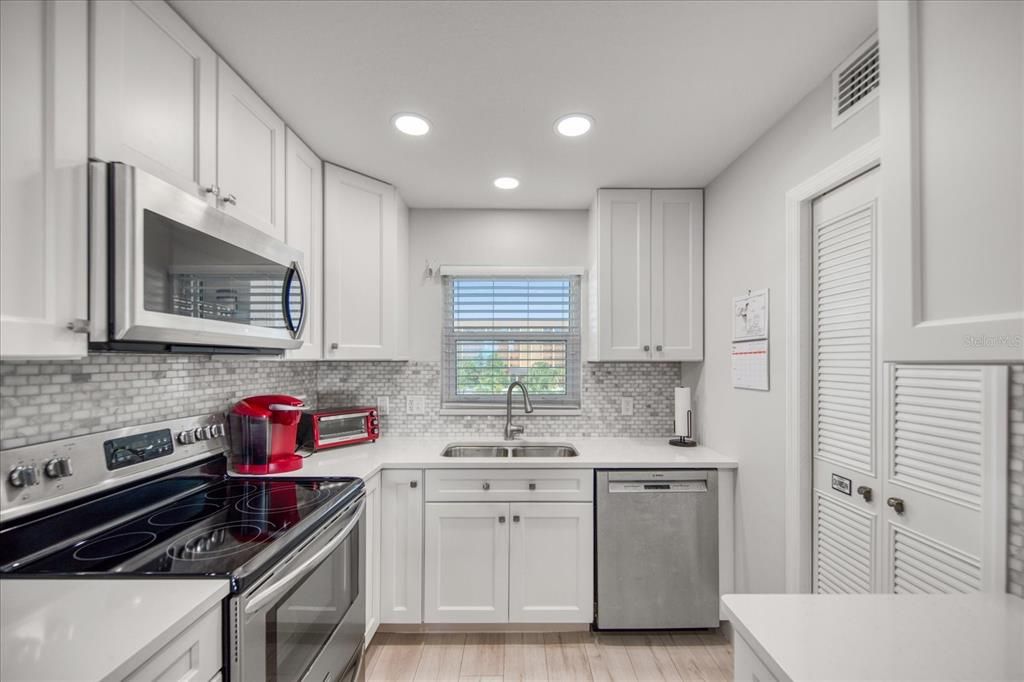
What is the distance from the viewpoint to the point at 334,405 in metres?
2.84

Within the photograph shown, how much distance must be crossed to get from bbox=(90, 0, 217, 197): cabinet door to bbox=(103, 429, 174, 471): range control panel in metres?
0.80

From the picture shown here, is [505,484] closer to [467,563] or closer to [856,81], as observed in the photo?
[467,563]

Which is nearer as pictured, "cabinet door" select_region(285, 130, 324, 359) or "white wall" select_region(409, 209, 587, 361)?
"cabinet door" select_region(285, 130, 324, 359)

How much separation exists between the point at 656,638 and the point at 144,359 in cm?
253

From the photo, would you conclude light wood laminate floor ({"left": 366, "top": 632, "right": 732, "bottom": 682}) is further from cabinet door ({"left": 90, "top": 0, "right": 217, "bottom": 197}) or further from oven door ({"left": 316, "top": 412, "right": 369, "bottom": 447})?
cabinet door ({"left": 90, "top": 0, "right": 217, "bottom": 197})

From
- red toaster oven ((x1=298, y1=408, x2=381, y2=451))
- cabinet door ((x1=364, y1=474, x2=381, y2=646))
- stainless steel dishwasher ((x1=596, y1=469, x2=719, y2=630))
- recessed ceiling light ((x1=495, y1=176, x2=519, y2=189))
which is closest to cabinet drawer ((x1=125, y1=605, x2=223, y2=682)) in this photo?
cabinet door ((x1=364, y1=474, x2=381, y2=646))

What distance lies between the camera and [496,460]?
2.26m

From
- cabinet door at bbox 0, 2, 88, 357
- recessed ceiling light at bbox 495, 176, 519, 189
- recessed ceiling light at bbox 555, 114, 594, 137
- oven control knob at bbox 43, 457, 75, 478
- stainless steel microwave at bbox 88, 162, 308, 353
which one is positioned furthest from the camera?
recessed ceiling light at bbox 495, 176, 519, 189

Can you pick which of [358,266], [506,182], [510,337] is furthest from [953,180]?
[510,337]

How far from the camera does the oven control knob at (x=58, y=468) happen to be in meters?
1.18

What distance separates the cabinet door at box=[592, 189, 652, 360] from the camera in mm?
2578

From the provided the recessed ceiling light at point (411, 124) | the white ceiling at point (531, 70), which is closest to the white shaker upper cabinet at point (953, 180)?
the white ceiling at point (531, 70)

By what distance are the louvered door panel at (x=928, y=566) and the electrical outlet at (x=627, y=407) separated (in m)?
1.57

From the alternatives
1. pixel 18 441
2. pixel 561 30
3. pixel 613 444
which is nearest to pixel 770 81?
pixel 561 30
